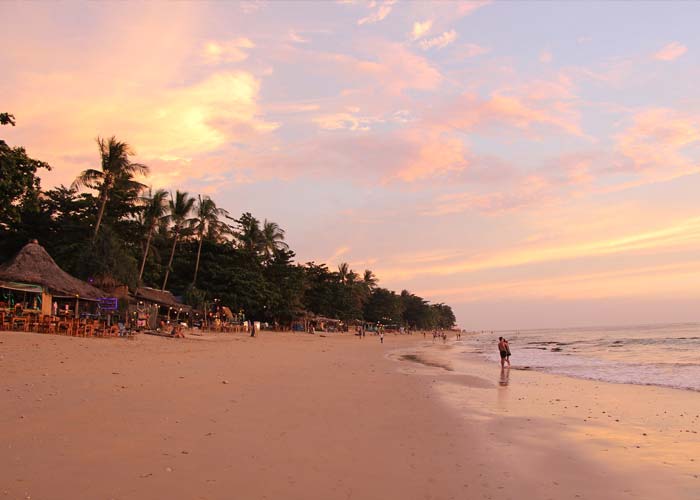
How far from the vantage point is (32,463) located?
473 centimetres

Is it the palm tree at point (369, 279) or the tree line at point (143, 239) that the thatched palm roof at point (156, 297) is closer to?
the tree line at point (143, 239)

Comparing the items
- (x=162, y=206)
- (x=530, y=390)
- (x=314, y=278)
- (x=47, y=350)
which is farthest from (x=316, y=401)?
(x=314, y=278)

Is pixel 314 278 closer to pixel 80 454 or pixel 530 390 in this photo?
pixel 530 390

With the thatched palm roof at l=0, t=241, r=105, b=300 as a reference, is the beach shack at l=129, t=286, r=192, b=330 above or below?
below

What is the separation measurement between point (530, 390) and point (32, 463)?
1253 centimetres

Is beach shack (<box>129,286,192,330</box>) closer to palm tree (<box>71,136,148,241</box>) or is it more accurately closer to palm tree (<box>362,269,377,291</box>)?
palm tree (<box>71,136,148,241</box>)

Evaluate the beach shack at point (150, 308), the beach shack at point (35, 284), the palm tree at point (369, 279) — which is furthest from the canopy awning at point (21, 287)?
the palm tree at point (369, 279)

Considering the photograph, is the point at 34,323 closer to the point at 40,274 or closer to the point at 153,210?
the point at 40,274

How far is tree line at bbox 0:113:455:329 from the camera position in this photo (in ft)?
97.4

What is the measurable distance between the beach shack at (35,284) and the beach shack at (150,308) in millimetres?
3908

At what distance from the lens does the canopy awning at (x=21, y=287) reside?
20909 millimetres

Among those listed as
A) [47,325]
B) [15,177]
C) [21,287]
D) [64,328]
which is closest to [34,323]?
[47,325]

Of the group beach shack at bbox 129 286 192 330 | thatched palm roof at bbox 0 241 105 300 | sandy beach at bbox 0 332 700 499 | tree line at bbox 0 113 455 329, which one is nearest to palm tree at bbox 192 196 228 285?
tree line at bbox 0 113 455 329

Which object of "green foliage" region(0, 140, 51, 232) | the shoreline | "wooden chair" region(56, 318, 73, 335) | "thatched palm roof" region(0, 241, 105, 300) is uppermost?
"green foliage" region(0, 140, 51, 232)
